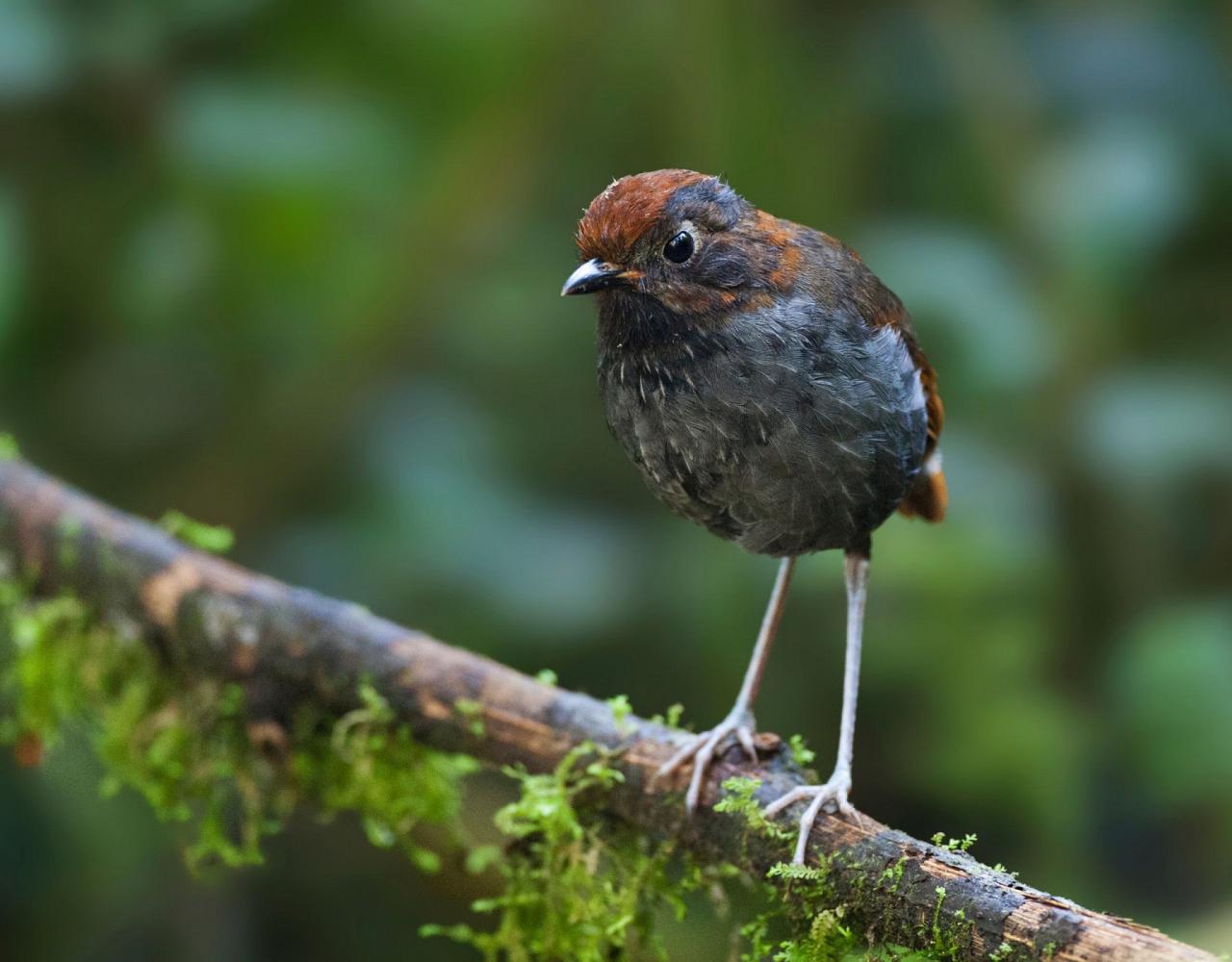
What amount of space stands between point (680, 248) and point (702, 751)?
0.93 metres

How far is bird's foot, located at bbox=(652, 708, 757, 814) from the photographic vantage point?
2527 millimetres

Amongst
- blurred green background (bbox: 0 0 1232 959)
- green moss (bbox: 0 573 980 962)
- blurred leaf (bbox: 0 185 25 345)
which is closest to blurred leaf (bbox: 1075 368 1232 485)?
blurred green background (bbox: 0 0 1232 959)

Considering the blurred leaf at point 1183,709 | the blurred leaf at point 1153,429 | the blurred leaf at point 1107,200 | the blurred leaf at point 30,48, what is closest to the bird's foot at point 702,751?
the blurred leaf at point 1183,709

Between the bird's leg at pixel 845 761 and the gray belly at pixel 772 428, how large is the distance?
29 cm

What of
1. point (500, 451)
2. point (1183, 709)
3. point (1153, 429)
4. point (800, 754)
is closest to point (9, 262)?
point (500, 451)

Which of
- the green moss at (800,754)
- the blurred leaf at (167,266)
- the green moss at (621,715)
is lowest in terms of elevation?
the green moss at (621,715)

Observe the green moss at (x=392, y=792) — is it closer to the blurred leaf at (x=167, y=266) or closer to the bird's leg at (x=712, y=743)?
the bird's leg at (x=712, y=743)

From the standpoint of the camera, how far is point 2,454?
141 inches

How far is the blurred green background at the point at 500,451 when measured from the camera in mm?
4082

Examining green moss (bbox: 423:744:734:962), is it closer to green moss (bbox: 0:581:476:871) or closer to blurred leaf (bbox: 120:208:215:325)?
green moss (bbox: 0:581:476:871)

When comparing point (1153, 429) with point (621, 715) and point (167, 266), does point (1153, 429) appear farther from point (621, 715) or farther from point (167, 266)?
point (167, 266)

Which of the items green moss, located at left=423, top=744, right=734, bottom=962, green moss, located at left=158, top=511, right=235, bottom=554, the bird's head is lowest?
green moss, located at left=423, top=744, right=734, bottom=962

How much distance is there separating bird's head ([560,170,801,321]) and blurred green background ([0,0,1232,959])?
160 centimetres

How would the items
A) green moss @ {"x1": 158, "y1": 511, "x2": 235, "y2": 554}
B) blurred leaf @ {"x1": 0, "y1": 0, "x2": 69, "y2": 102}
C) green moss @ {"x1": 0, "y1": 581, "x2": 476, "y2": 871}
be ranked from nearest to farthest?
green moss @ {"x1": 0, "y1": 581, "x2": 476, "y2": 871} → green moss @ {"x1": 158, "y1": 511, "x2": 235, "y2": 554} → blurred leaf @ {"x1": 0, "y1": 0, "x2": 69, "y2": 102}
